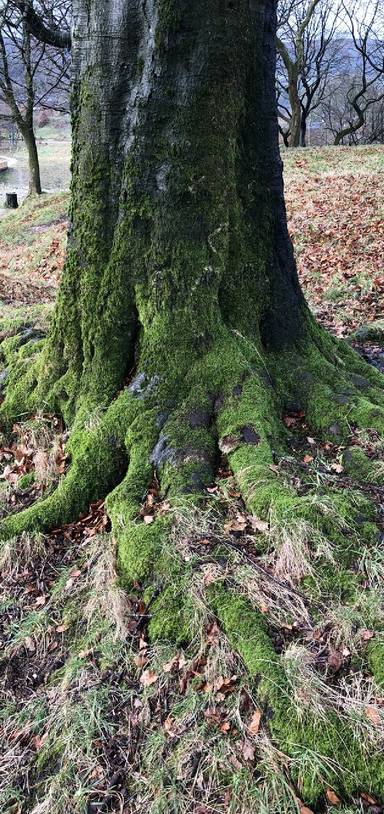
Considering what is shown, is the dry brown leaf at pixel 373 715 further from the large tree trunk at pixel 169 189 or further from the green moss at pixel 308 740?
the large tree trunk at pixel 169 189

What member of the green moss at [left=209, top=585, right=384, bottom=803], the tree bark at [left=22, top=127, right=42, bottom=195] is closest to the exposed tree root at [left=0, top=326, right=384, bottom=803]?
the green moss at [left=209, top=585, right=384, bottom=803]

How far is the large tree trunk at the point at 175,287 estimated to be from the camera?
136 inches

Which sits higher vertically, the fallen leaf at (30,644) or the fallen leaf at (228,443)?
the fallen leaf at (228,443)

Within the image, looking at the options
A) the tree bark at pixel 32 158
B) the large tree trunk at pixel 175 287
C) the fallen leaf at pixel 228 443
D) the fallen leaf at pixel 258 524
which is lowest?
the fallen leaf at pixel 258 524

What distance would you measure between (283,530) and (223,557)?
0.36 m

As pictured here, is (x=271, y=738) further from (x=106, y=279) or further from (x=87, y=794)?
(x=106, y=279)

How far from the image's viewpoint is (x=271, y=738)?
2371mm

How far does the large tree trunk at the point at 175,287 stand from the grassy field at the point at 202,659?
0.12 m

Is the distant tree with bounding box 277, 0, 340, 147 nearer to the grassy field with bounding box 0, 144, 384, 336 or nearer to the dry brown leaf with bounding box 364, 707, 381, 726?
the grassy field with bounding box 0, 144, 384, 336

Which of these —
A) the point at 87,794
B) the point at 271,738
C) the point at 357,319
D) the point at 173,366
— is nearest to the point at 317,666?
the point at 271,738

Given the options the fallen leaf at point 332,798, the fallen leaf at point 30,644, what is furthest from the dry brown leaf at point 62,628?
the fallen leaf at point 332,798

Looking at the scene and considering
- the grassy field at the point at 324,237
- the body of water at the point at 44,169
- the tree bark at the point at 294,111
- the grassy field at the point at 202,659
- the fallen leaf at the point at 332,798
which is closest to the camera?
the fallen leaf at the point at 332,798

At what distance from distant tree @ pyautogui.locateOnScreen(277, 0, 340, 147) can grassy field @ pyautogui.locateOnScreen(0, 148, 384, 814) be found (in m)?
28.3

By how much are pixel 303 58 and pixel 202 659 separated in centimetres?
3423
